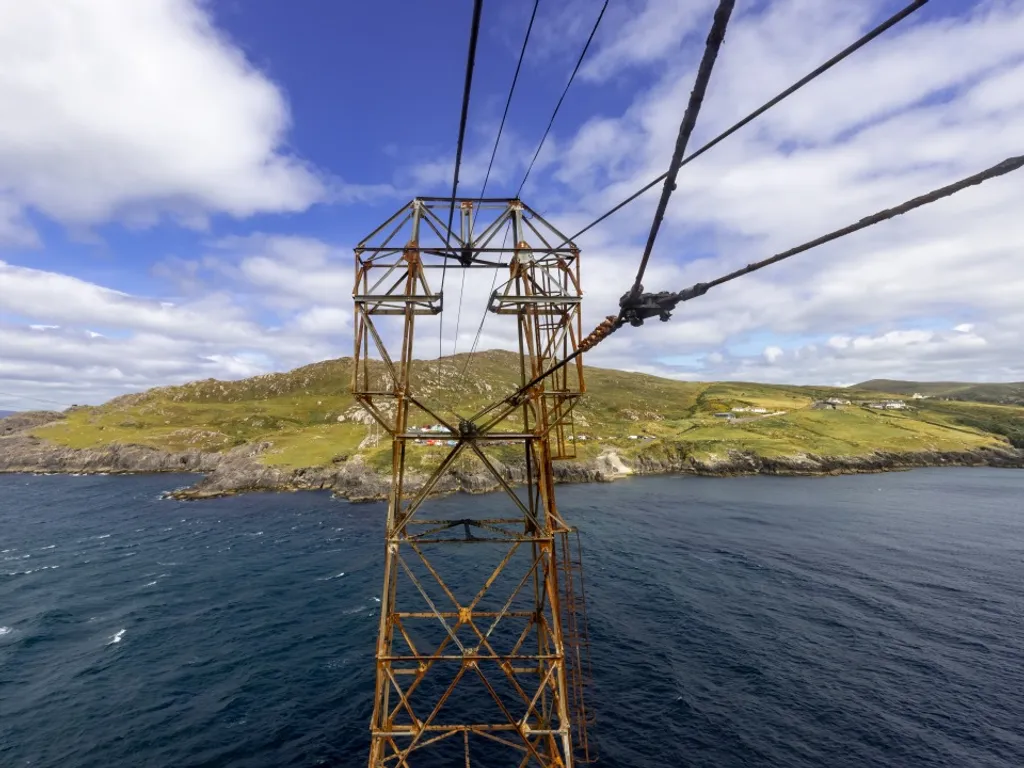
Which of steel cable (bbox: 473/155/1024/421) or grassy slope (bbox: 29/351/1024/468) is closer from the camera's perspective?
steel cable (bbox: 473/155/1024/421)

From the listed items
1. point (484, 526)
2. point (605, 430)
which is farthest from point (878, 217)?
point (605, 430)

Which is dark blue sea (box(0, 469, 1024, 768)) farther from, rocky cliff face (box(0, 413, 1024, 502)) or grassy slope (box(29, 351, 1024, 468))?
grassy slope (box(29, 351, 1024, 468))

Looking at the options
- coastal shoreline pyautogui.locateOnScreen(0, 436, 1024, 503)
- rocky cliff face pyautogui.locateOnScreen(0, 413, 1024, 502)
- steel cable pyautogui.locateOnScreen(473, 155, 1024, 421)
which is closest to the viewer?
steel cable pyautogui.locateOnScreen(473, 155, 1024, 421)

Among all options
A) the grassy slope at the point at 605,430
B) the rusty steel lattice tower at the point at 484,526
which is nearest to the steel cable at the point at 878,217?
the rusty steel lattice tower at the point at 484,526

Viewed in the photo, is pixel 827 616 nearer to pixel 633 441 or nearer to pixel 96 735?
pixel 96 735

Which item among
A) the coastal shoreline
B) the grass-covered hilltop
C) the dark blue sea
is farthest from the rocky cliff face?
the dark blue sea

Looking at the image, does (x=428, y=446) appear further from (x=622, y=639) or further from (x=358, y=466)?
(x=622, y=639)

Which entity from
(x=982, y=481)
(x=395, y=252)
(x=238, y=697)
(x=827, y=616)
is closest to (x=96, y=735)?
(x=238, y=697)
